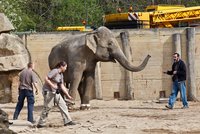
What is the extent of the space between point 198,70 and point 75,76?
5322 millimetres

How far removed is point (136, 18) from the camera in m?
24.3

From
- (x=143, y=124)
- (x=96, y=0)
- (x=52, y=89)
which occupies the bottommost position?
(x=143, y=124)

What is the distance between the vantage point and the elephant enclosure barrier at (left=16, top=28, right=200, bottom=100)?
68.8 feet

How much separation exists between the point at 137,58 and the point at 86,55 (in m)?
4.09

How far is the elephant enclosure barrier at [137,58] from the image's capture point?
21.0 metres

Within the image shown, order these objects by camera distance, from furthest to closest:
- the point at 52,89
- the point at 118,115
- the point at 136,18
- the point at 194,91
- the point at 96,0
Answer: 1. the point at 96,0
2. the point at 136,18
3. the point at 194,91
4. the point at 118,115
5. the point at 52,89

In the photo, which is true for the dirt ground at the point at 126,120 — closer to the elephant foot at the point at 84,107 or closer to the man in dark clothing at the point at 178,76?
the elephant foot at the point at 84,107

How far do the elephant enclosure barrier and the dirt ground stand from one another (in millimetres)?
2000

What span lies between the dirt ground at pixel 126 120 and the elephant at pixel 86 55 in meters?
0.88

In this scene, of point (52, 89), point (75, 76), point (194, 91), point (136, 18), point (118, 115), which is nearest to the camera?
point (52, 89)

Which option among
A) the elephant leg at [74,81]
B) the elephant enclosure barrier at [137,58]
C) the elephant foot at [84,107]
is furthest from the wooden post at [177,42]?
the elephant leg at [74,81]

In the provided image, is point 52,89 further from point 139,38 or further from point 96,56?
point 139,38

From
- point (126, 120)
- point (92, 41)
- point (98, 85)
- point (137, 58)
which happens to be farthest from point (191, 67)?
point (126, 120)

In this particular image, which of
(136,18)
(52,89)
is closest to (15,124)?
(52,89)
